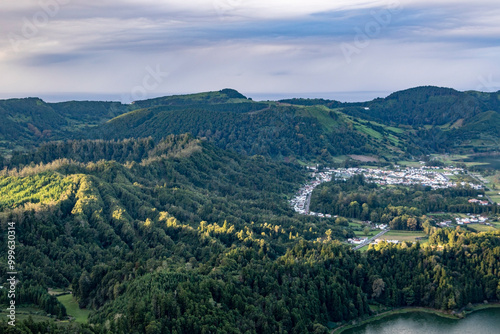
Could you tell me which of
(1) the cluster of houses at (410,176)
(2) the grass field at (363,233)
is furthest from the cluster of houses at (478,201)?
(2) the grass field at (363,233)

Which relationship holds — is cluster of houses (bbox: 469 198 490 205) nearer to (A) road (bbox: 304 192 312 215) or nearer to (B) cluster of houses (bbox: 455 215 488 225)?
(B) cluster of houses (bbox: 455 215 488 225)

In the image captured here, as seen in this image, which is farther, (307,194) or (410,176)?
(410,176)

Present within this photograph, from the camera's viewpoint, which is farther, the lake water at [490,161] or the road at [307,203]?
the lake water at [490,161]

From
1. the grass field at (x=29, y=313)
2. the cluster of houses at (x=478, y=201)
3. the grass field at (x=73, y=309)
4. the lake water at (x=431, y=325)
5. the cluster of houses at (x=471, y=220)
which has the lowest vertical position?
the lake water at (x=431, y=325)

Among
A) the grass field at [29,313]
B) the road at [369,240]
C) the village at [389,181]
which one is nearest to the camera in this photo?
the grass field at [29,313]

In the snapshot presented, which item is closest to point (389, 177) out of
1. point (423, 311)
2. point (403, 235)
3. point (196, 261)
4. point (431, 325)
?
point (403, 235)

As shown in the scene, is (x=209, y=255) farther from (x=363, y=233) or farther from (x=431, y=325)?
(x=363, y=233)

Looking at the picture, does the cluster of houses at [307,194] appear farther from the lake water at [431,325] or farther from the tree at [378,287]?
the lake water at [431,325]

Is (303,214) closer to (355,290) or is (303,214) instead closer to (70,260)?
(355,290)
